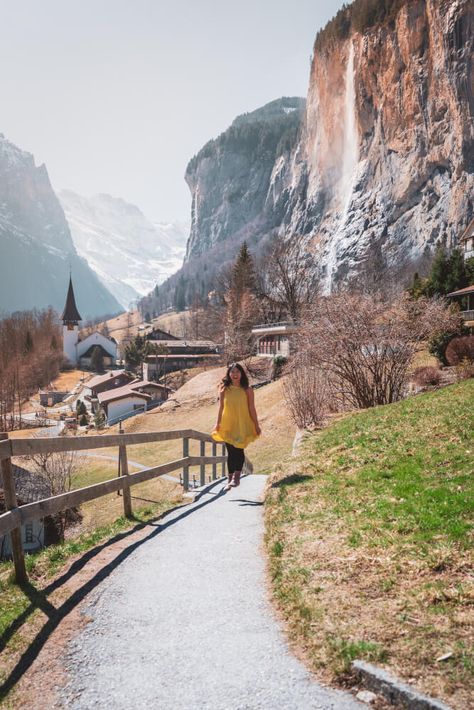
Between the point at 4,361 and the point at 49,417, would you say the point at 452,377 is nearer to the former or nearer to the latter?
the point at 49,417

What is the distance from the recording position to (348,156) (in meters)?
144

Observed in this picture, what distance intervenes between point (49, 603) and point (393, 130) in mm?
130776

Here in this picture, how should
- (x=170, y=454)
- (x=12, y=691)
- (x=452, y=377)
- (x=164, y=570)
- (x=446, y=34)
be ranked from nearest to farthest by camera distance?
(x=12, y=691), (x=164, y=570), (x=452, y=377), (x=170, y=454), (x=446, y=34)

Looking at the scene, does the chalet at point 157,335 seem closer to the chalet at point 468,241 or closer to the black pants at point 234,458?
the chalet at point 468,241

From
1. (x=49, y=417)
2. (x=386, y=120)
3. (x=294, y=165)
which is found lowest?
(x=49, y=417)

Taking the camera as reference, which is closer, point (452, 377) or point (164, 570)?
point (164, 570)

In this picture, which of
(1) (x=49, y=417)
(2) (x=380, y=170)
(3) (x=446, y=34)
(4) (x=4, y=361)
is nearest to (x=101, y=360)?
(4) (x=4, y=361)

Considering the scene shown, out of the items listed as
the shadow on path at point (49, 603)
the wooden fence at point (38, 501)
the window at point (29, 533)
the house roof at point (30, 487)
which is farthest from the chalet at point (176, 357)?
the shadow on path at point (49, 603)

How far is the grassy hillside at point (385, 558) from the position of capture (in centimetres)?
373

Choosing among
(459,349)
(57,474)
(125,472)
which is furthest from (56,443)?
(459,349)

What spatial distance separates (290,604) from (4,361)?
91721mm

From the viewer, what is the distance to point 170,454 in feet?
121

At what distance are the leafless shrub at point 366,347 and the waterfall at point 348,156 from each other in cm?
11026

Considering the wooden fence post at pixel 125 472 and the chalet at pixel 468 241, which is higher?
the chalet at pixel 468 241
